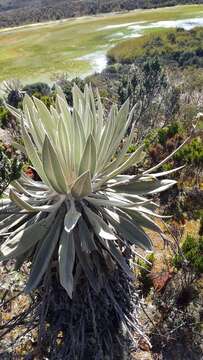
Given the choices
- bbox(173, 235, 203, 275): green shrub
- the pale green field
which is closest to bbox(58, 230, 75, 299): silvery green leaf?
bbox(173, 235, 203, 275): green shrub

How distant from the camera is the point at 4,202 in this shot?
3502 millimetres

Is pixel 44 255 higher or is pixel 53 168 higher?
pixel 53 168

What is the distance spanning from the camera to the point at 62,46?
121ft

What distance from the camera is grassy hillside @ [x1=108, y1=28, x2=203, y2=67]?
1206 inches

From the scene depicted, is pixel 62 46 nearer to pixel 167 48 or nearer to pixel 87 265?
pixel 167 48

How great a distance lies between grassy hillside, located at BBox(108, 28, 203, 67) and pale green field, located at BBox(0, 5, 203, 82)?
59.2 inches

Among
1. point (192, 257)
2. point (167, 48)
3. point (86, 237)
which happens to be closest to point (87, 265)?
point (86, 237)

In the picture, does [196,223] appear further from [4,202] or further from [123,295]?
[4,202]

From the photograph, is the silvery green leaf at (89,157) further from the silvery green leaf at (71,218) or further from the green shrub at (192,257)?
the green shrub at (192,257)

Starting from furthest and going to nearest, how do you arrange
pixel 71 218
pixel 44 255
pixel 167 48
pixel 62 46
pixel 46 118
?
1. pixel 62 46
2. pixel 167 48
3. pixel 46 118
4. pixel 44 255
5. pixel 71 218

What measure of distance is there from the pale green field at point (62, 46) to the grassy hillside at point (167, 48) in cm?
150

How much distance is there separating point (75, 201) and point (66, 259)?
18.4 inches

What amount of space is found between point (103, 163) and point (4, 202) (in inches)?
32.3

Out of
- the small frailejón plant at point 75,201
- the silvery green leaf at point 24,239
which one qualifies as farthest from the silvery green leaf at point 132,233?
the silvery green leaf at point 24,239
